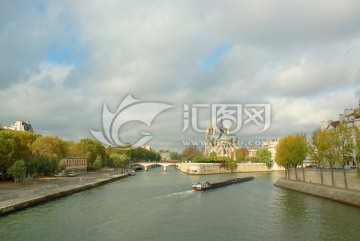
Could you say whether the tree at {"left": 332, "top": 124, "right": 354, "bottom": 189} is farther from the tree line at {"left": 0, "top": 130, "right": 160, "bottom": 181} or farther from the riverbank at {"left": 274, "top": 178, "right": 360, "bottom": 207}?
the tree line at {"left": 0, "top": 130, "right": 160, "bottom": 181}

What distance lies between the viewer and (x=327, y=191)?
3962 cm

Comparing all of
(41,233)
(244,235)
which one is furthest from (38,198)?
(244,235)

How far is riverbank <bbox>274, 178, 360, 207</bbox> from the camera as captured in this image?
1330 inches

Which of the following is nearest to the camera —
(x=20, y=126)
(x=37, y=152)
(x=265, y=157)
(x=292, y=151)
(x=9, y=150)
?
(x=9, y=150)

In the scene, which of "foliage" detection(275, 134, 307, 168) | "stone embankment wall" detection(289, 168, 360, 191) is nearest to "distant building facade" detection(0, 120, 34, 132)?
"foliage" detection(275, 134, 307, 168)

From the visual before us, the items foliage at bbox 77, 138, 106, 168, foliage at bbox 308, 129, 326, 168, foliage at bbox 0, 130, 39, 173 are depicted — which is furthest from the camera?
foliage at bbox 77, 138, 106, 168

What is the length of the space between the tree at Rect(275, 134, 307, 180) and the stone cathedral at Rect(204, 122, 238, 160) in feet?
246

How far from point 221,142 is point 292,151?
3815 inches

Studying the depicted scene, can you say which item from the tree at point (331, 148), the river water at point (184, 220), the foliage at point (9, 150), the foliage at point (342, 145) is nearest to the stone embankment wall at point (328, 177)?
the tree at point (331, 148)

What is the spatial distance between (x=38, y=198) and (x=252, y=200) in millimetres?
24034

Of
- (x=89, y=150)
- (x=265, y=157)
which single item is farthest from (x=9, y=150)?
(x=265, y=157)

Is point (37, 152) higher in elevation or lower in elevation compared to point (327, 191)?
higher

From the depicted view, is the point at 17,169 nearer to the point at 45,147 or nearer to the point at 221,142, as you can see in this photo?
the point at 45,147

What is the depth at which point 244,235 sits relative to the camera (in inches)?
959
